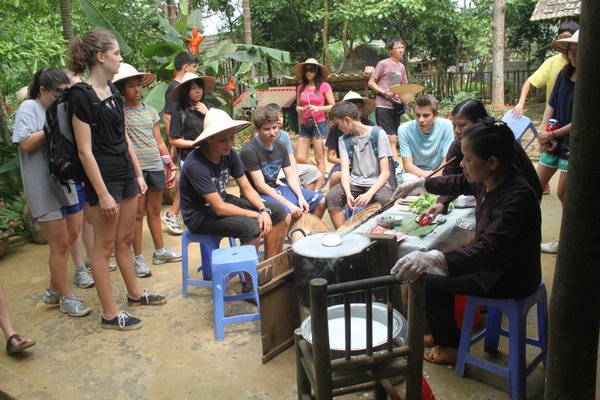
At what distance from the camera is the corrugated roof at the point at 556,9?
10.4 m

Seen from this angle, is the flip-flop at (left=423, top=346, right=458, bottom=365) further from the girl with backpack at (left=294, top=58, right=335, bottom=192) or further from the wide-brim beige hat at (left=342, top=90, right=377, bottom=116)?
the girl with backpack at (left=294, top=58, right=335, bottom=192)

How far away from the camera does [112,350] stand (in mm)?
3359

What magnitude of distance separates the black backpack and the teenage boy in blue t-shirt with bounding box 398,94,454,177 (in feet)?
9.75

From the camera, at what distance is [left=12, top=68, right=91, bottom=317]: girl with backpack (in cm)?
353

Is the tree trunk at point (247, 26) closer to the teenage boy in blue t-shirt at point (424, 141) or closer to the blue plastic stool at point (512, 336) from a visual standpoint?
the teenage boy in blue t-shirt at point (424, 141)

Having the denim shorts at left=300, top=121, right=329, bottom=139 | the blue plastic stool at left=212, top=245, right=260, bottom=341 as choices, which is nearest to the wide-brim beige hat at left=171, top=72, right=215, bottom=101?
the denim shorts at left=300, top=121, right=329, bottom=139

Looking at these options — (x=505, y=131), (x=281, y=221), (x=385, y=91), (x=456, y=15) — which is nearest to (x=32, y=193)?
(x=281, y=221)

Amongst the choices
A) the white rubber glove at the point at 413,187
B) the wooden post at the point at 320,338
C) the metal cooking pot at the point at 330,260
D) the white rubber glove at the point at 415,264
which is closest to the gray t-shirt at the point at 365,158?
the white rubber glove at the point at 413,187

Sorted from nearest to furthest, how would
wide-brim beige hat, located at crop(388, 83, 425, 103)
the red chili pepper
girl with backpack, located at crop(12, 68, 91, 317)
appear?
the red chili pepper
girl with backpack, located at crop(12, 68, 91, 317)
wide-brim beige hat, located at crop(388, 83, 425, 103)

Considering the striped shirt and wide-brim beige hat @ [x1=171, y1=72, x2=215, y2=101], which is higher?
wide-brim beige hat @ [x1=171, y1=72, x2=215, y2=101]

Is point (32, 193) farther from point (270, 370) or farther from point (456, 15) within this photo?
point (456, 15)

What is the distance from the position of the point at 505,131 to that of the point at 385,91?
14.9 ft

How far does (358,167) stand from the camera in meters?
4.85

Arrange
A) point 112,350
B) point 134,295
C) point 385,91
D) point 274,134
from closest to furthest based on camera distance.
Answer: point 112,350 < point 134,295 < point 274,134 < point 385,91
